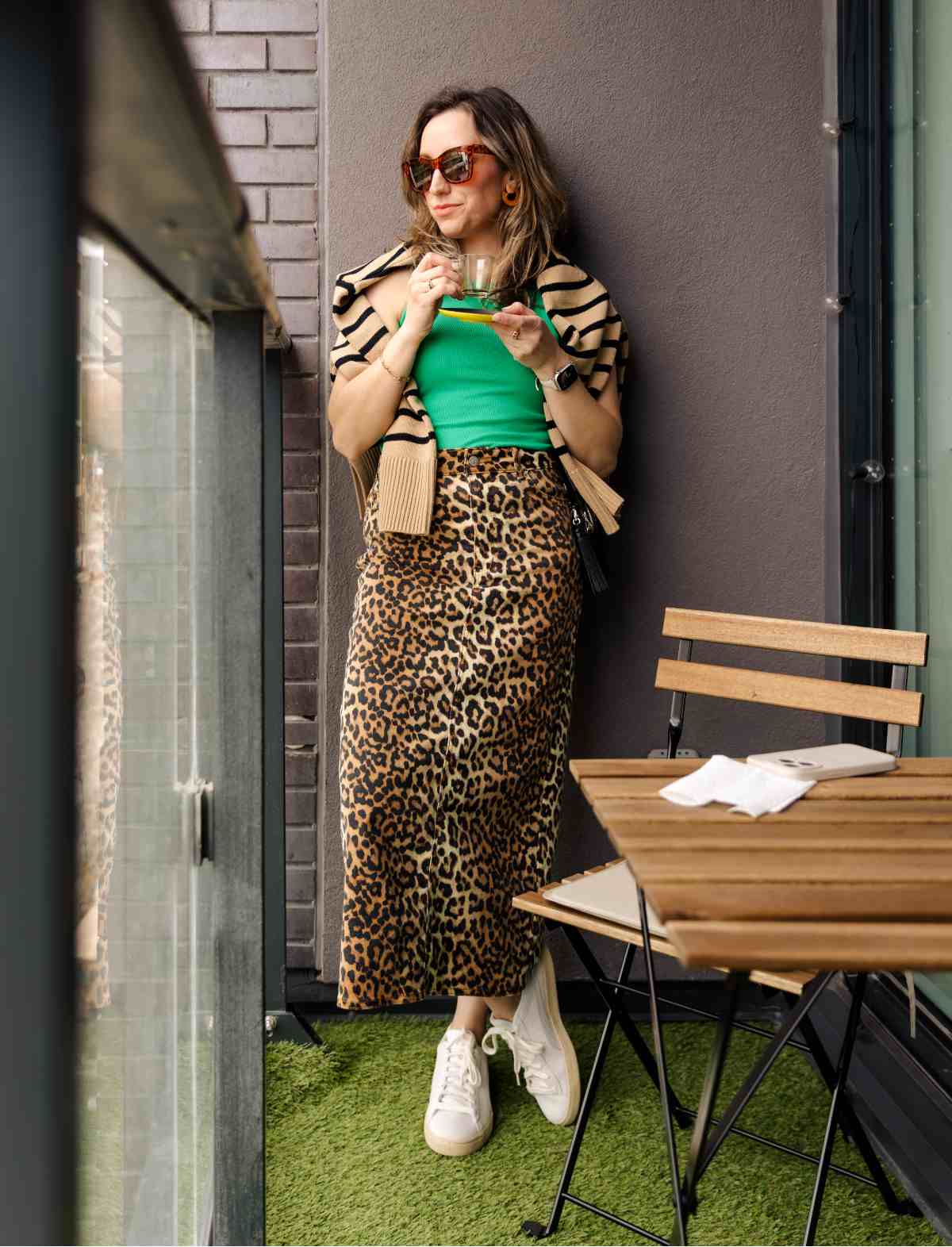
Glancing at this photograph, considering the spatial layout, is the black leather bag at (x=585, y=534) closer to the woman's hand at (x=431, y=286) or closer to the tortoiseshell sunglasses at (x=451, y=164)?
the woman's hand at (x=431, y=286)

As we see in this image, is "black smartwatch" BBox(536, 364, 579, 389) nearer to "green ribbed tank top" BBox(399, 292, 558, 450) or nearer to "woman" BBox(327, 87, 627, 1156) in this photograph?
"woman" BBox(327, 87, 627, 1156)

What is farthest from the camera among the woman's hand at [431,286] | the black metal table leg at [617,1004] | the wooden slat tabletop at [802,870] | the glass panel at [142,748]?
the woman's hand at [431,286]

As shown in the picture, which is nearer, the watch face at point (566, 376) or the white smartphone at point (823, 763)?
the white smartphone at point (823, 763)

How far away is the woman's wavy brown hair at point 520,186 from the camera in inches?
89.6

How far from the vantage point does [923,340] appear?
7.58 feet

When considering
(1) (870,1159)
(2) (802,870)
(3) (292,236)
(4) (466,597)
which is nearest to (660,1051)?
(2) (802,870)

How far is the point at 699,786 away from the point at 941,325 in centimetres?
147

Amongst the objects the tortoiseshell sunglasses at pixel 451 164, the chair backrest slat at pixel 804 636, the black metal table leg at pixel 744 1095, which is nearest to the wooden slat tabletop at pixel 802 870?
the black metal table leg at pixel 744 1095

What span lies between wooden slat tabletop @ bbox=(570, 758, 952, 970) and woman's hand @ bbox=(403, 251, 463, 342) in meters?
1.07

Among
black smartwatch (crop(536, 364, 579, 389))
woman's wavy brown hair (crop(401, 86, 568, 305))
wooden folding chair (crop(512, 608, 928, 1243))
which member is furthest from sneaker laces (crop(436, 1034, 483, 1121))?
woman's wavy brown hair (crop(401, 86, 568, 305))

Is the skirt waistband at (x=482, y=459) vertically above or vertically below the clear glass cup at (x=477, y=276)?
below

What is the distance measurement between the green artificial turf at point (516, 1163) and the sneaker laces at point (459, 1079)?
0.09 meters

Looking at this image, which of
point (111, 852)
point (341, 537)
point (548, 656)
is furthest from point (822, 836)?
point (341, 537)

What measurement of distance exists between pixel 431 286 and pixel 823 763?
1.19 m
